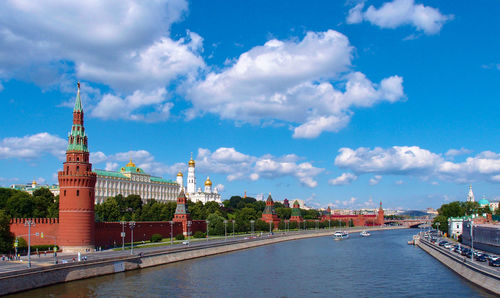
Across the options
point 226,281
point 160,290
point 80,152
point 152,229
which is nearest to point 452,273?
point 226,281

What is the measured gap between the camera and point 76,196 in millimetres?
66625

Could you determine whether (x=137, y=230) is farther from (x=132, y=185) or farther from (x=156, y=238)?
(x=132, y=185)

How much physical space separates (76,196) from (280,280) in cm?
3139

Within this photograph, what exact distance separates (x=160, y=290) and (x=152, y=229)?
164ft

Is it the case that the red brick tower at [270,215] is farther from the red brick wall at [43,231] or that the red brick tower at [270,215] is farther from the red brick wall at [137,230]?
the red brick wall at [43,231]

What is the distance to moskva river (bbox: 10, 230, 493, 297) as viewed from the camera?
1706 inches

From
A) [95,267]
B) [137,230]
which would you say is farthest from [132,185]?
[95,267]

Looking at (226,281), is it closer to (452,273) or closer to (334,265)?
(334,265)

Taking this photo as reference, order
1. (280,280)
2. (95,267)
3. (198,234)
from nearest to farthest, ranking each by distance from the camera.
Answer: (280,280) < (95,267) < (198,234)

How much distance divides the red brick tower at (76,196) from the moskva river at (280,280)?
13.2 m

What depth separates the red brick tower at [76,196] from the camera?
6562cm

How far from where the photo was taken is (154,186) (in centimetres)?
17812

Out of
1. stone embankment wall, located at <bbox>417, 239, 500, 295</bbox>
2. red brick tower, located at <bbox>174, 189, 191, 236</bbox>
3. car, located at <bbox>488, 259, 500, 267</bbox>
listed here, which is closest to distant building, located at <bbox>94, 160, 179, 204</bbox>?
red brick tower, located at <bbox>174, 189, 191, 236</bbox>

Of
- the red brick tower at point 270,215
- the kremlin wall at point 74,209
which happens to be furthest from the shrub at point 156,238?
the red brick tower at point 270,215
